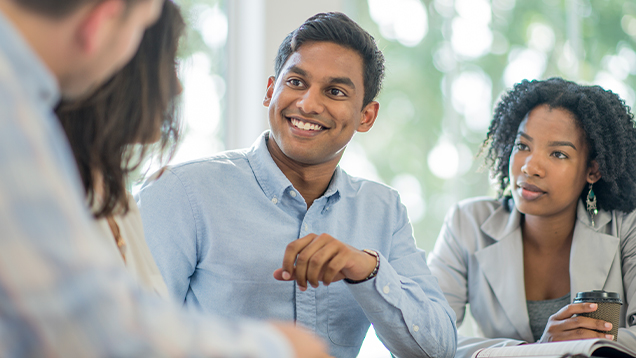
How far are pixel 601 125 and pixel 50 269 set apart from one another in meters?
1.88

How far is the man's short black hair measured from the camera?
158 cm

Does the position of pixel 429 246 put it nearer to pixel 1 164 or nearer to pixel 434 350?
pixel 434 350

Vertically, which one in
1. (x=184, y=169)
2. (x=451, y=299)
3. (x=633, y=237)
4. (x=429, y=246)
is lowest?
(x=429, y=246)

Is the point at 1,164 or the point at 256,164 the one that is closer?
the point at 1,164

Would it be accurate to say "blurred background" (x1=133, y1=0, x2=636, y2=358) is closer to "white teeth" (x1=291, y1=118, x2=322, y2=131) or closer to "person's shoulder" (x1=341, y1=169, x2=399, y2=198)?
"person's shoulder" (x1=341, y1=169, x2=399, y2=198)

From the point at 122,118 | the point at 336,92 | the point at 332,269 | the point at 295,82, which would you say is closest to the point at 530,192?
the point at 336,92

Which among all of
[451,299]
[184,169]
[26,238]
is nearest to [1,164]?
[26,238]

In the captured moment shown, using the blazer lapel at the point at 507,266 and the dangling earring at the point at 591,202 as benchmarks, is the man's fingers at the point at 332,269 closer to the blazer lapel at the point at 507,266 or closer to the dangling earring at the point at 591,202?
the blazer lapel at the point at 507,266

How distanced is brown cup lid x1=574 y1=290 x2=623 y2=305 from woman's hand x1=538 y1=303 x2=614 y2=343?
3cm

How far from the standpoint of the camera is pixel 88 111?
775 mm

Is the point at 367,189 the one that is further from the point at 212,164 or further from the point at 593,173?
the point at 593,173

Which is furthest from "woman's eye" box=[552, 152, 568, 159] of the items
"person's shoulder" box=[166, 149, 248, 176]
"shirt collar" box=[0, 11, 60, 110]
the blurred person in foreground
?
"shirt collar" box=[0, 11, 60, 110]

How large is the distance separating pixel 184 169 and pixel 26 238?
1046mm

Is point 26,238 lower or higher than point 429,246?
higher
